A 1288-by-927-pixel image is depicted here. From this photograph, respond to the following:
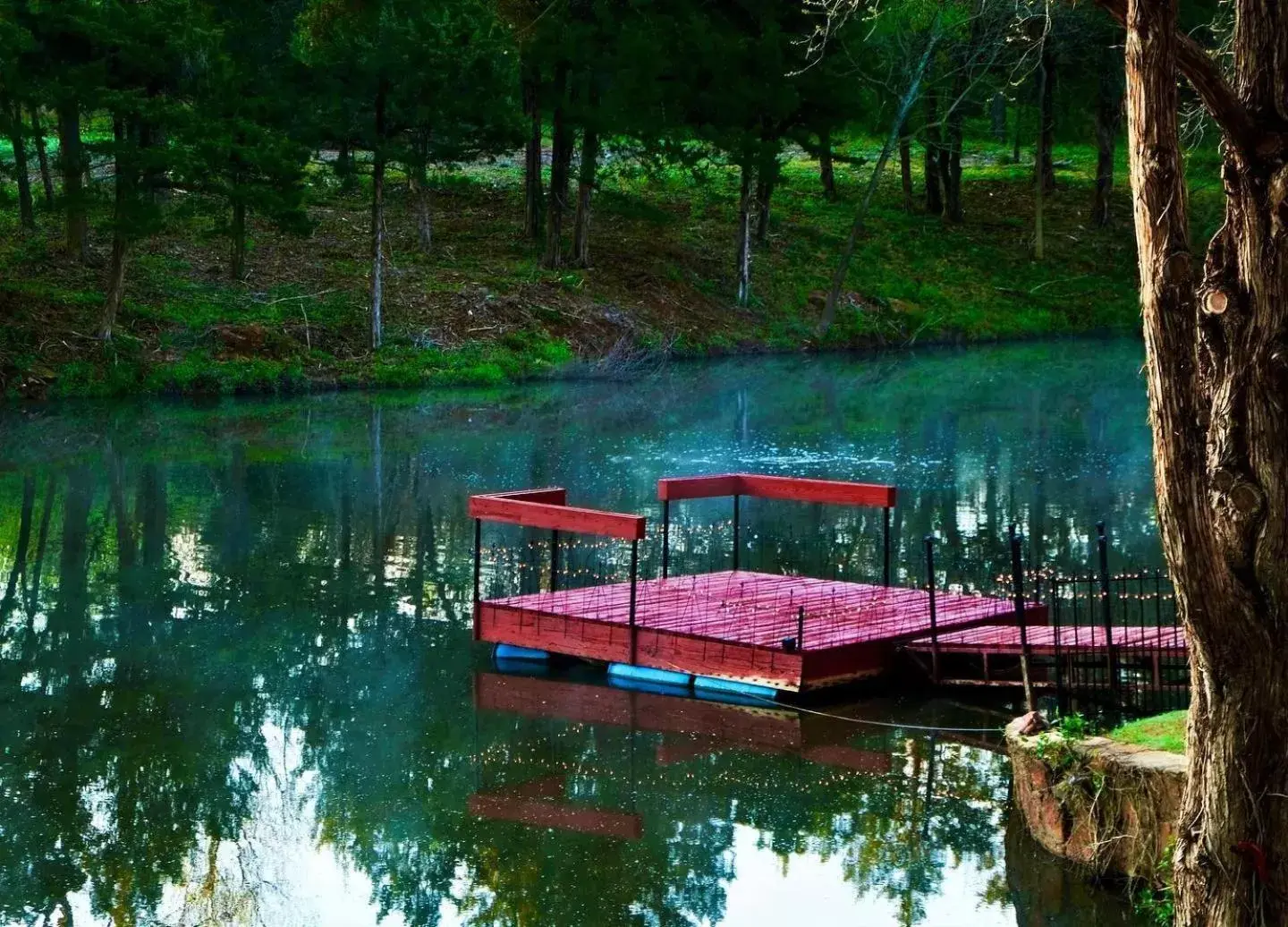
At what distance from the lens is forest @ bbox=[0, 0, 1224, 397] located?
3136 cm

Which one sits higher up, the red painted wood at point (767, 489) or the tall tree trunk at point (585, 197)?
the tall tree trunk at point (585, 197)

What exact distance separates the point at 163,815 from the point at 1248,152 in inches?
314

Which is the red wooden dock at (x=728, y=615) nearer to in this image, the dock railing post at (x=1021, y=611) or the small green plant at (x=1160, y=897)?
the dock railing post at (x=1021, y=611)

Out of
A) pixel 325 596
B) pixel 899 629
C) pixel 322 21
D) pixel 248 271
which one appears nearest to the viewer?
pixel 899 629

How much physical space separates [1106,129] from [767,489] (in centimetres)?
3948

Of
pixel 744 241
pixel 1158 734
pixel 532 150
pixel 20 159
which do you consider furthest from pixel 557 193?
pixel 1158 734

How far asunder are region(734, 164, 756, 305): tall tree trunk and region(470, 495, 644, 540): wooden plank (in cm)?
2818

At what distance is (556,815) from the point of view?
10.7 meters

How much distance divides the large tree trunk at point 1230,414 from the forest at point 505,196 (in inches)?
784

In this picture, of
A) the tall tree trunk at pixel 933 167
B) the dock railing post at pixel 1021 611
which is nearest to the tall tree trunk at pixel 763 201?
the tall tree trunk at pixel 933 167

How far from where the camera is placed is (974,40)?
4591 centimetres

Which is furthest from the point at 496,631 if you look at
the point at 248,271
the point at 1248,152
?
the point at 248,271

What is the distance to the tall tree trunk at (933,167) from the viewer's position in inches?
1964

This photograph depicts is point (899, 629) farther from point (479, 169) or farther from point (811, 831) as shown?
point (479, 169)
